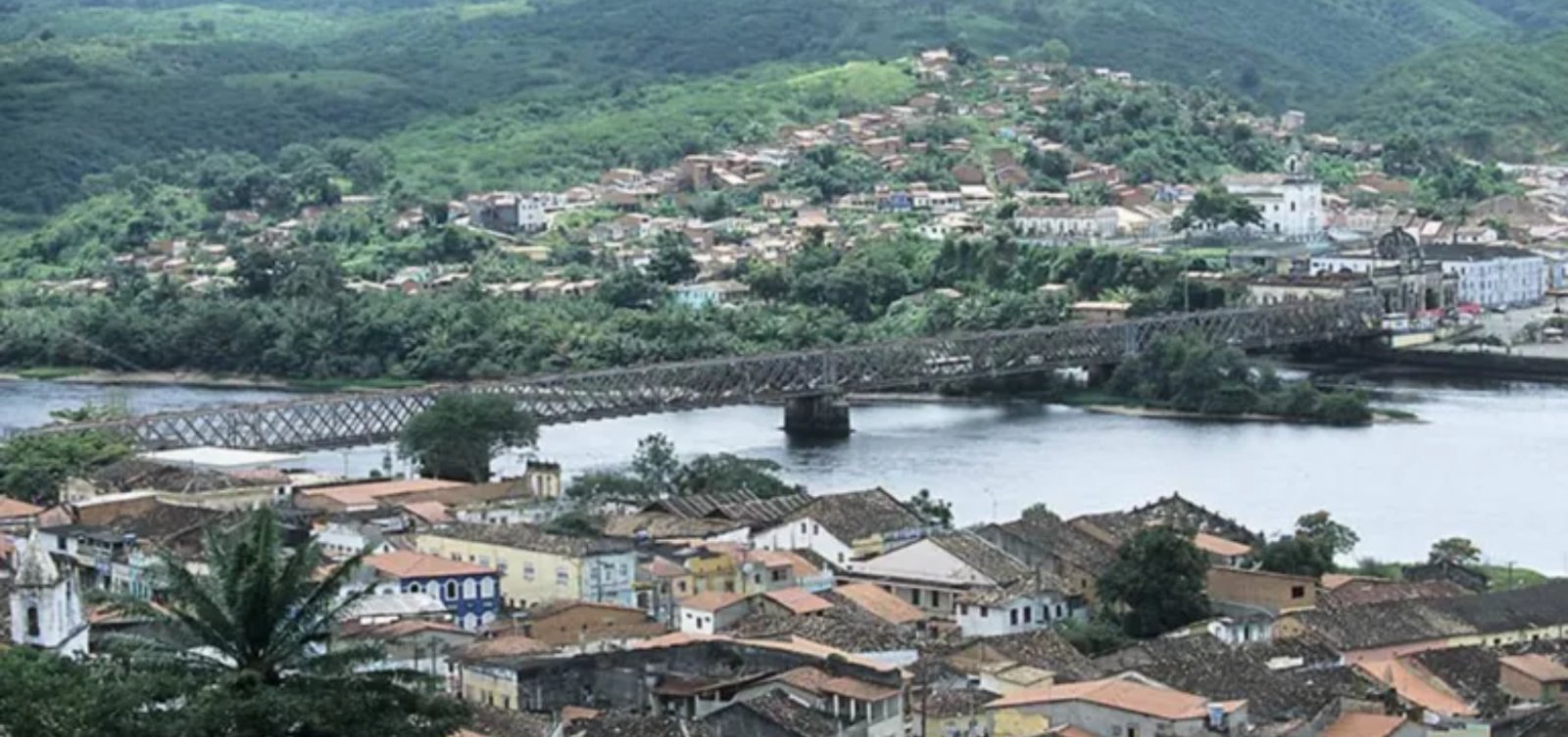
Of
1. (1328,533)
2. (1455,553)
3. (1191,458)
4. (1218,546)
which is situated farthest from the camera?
(1191,458)

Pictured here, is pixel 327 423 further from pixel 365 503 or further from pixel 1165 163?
pixel 1165 163

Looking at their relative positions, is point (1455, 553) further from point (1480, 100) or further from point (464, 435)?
point (1480, 100)

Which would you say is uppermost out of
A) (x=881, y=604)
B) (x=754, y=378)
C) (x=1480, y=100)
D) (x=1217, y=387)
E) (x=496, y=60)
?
(x=496, y=60)

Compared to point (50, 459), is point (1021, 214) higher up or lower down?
higher up

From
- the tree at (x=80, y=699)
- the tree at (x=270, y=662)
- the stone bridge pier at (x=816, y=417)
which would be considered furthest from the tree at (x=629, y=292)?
the tree at (x=270, y=662)

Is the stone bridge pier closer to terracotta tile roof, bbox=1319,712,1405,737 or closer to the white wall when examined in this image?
the white wall

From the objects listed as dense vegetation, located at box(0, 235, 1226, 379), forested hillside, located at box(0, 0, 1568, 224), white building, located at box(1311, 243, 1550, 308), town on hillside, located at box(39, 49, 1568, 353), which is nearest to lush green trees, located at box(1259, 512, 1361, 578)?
dense vegetation, located at box(0, 235, 1226, 379)

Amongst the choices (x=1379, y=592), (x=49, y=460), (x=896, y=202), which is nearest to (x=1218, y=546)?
(x=1379, y=592)

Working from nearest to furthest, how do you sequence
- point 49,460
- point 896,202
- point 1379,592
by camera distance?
point 1379,592 < point 49,460 < point 896,202
